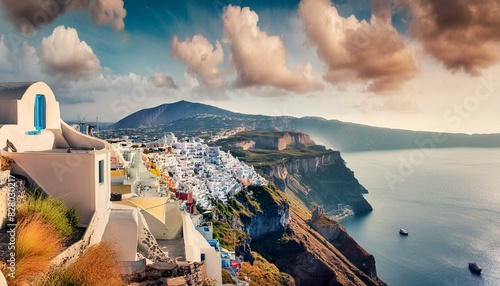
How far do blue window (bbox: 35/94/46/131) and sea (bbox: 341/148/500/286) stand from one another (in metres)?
52.7

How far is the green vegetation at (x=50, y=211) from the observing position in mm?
7027

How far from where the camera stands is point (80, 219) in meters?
8.34

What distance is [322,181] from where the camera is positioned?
134375 mm

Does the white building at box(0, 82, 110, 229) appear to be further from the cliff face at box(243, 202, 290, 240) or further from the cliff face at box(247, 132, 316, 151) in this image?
the cliff face at box(247, 132, 316, 151)

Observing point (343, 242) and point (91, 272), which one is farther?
point (343, 242)

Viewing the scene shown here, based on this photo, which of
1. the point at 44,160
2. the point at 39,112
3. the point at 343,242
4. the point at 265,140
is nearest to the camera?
the point at 44,160

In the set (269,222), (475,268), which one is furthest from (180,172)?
(475,268)

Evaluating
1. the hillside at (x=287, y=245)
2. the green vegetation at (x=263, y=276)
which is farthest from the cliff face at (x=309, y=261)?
the green vegetation at (x=263, y=276)

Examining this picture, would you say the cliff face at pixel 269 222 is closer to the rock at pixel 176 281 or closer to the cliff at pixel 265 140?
the rock at pixel 176 281

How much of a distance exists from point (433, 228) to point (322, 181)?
5735 centimetres

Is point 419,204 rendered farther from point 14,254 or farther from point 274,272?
point 14,254

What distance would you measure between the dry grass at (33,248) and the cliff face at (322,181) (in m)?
91.4

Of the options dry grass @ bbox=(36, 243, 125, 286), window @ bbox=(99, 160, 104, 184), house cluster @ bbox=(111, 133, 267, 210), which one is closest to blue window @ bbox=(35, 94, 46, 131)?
window @ bbox=(99, 160, 104, 184)

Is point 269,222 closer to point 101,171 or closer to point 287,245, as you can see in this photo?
point 287,245
